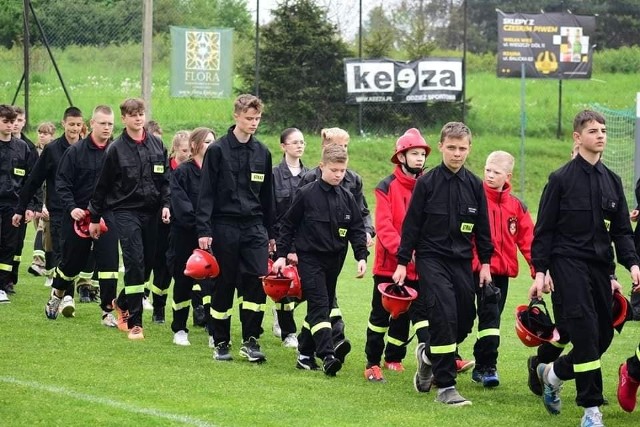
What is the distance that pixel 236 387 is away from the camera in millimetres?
9250

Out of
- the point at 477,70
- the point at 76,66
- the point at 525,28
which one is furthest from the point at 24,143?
the point at 477,70

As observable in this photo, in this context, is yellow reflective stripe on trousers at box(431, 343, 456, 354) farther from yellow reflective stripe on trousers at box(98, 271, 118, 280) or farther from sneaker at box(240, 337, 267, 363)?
yellow reflective stripe on trousers at box(98, 271, 118, 280)

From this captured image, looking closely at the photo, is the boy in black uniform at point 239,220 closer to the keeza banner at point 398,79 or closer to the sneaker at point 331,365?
the sneaker at point 331,365

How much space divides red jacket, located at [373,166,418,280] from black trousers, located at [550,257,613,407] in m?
1.95

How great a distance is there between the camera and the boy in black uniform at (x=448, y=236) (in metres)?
8.85

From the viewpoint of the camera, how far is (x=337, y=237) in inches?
404

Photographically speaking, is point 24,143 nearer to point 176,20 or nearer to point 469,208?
point 469,208

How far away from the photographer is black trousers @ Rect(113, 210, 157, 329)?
11547 mm

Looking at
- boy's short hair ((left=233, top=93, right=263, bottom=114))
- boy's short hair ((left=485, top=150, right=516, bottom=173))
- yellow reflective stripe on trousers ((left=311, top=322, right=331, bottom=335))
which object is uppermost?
boy's short hair ((left=233, top=93, right=263, bottom=114))

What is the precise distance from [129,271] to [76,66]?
1906 centimetres

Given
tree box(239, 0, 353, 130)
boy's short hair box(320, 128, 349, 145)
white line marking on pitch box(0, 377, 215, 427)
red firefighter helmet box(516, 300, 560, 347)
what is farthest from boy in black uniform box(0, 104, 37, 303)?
tree box(239, 0, 353, 130)

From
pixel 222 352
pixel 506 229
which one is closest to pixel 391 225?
pixel 506 229

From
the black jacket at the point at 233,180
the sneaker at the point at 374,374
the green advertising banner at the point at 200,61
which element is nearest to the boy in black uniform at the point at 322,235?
the sneaker at the point at 374,374

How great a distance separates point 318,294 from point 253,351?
906 mm
